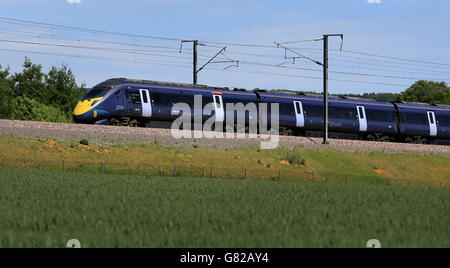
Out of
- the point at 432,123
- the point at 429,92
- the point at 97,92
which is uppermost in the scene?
the point at 429,92

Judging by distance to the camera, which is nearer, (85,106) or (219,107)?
(85,106)

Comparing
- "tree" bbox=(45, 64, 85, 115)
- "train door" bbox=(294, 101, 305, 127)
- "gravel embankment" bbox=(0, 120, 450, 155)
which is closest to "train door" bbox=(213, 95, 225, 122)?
"gravel embankment" bbox=(0, 120, 450, 155)

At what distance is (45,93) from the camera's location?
10838 cm

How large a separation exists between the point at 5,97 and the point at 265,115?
2251 inches

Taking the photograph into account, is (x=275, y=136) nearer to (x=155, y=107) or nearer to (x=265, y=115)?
(x=265, y=115)

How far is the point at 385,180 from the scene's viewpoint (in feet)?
151

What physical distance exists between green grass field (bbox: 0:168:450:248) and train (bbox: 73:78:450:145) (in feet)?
43.4

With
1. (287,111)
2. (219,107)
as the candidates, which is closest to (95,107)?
(219,107)

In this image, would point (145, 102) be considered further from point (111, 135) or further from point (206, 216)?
point (206, 216)
